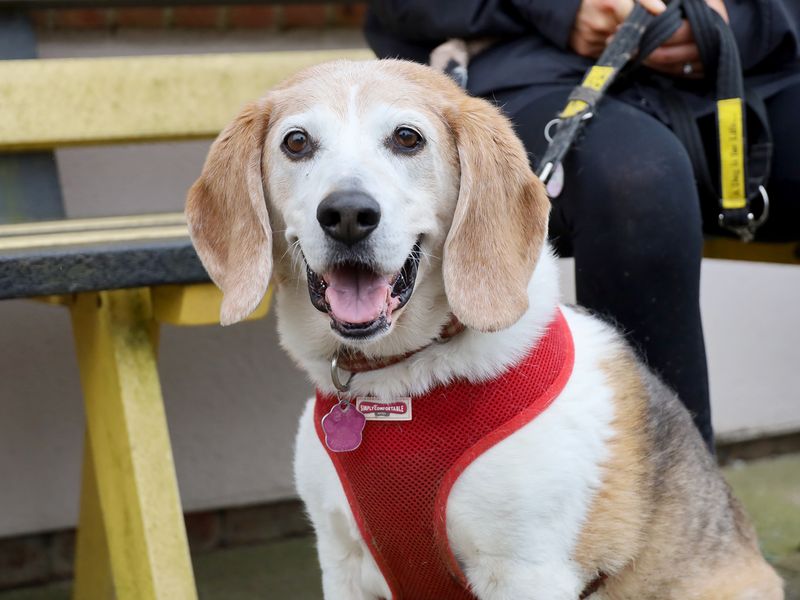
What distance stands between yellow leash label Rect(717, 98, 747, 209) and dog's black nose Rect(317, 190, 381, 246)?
1.00m

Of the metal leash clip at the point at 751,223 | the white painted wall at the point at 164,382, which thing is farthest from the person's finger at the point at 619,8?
the white painted wall at the point at 164,382

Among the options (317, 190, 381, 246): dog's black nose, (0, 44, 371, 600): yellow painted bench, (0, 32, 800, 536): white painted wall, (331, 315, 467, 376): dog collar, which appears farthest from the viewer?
(0, 32, 800, 536): white painted wall

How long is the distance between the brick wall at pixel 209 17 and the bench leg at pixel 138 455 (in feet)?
4.15

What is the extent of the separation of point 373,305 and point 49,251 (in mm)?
740

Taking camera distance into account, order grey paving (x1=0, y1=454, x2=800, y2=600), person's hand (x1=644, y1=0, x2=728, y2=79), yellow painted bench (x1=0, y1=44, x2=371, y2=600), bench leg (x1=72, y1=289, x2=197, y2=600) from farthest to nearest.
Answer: grey paving (x1=0, y1=454, x2=800, y2=600), person's hand (x1=644, y1=0, x2=728, y2=79), bench leg (x1=72, y1=289, x2=197, y2=600), yellow painted bench (x1=0, y1=44, x2=371, y2=600)

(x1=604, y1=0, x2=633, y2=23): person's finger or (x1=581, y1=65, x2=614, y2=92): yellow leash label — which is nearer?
(x1=581, y1=65, x2=614, y2=92): yellow leash label

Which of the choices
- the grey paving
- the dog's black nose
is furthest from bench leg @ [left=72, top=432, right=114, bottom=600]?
the dog's black nose

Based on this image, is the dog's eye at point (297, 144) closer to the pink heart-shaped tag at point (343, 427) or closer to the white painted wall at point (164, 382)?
the pink heart-shaped tag at point (343, 427)

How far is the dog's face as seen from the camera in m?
1.89

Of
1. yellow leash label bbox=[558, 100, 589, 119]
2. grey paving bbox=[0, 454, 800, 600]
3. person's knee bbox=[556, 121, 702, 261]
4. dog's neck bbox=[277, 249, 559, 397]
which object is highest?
yellow leash label bbox=[558, 100, 589, 119]

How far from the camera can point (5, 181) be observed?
3.14 meters

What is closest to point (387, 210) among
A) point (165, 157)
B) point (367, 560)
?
point (367, 560)

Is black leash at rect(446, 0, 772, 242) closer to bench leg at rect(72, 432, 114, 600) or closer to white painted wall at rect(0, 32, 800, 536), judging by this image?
white painted wall at rect(0, 32, 800, 536)

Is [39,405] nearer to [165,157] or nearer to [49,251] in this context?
[165,157]
